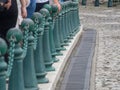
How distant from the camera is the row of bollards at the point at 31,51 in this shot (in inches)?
211

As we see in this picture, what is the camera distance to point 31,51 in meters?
6.63

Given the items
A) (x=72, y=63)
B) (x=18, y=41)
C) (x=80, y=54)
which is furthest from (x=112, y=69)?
(x=18, y=41)

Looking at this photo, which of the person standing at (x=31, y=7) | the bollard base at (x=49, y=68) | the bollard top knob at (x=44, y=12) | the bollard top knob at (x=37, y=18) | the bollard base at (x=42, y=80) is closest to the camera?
the bollard top knob at (x=37, y=18)

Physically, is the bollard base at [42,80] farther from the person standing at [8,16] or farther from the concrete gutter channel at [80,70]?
the person standing at [8,16]

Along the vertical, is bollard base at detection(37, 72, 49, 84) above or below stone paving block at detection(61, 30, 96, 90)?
above

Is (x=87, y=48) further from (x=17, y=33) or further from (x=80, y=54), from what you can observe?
(x=17, y=33)

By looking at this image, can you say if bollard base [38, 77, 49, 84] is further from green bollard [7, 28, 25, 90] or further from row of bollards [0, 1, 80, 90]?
green bollard [7, 28, 25, 90]

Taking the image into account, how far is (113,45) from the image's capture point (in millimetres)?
13695

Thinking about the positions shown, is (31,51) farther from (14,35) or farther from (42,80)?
(14,35)

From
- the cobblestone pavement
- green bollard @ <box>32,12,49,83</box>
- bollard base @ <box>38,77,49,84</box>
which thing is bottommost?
the cobblestone pavement

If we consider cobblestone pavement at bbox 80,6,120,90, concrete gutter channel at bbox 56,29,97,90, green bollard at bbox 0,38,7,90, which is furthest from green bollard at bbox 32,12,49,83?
green bollard at bbox 0,38,7,90

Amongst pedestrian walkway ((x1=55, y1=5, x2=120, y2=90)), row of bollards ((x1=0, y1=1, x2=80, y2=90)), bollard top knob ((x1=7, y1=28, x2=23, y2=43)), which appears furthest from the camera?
pedestrian walkway ((x1=55, y1=5, x2=120, y2=90))

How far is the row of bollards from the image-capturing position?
5.36 m

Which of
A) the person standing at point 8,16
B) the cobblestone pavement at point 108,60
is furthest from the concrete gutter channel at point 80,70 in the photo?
the person standing at point 8,16
